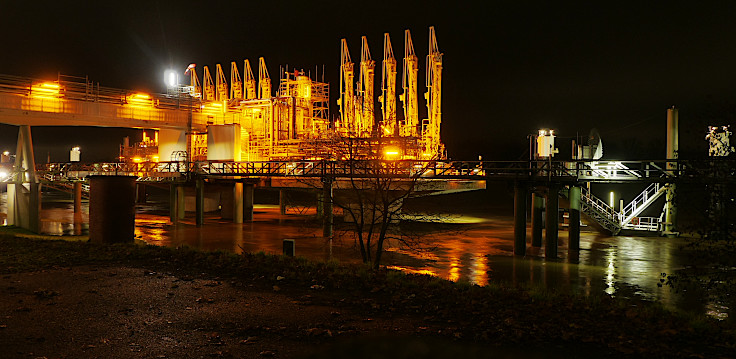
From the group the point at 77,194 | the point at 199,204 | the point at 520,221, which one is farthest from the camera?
the point at 77,194

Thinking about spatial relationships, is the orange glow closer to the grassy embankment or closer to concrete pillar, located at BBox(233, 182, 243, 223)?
concrete pillar, located at BBox(233, 182, 243, 223)

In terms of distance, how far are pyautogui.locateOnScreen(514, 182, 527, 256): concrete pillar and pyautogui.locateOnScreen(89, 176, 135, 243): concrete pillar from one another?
18524 millimetres

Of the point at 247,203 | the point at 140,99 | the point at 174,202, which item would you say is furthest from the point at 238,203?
the point at 140,99

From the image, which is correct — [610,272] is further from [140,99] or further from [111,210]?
[140,99]

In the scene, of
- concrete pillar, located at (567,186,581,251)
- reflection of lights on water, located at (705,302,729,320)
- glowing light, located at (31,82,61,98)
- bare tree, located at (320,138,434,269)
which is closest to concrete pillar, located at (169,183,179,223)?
glowing light, located at (31,82,61,98)

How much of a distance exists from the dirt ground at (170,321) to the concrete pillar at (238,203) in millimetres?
28205

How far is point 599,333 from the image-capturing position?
33.5 feet

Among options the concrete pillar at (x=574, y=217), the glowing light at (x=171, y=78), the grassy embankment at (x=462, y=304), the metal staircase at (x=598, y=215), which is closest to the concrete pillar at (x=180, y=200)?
the glowing light at (x=171, y=78)

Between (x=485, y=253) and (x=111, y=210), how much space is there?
18005 millimetres

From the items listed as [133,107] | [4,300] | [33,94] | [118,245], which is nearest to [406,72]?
[133,107]

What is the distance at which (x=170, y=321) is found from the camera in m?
11.3

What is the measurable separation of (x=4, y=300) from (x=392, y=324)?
9.15 m

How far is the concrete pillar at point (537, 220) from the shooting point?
99.8 feet

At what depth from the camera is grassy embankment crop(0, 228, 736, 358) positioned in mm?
9855
